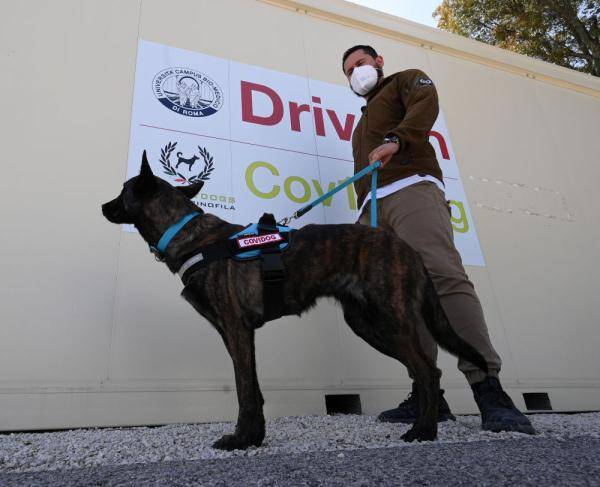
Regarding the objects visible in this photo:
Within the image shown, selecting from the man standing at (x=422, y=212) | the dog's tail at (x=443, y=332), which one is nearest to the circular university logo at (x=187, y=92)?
the man standing at (x=422, y=212)

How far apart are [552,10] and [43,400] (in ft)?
32.3

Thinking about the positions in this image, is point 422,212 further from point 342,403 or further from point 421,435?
point 342,403

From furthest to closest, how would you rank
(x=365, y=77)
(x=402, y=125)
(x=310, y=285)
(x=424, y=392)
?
(x=365, y=77) → (x=402, y=125) → (x=310, y=285) → (x=424, y=392)

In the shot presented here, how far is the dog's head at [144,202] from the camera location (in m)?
1.69

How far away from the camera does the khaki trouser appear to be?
178cm

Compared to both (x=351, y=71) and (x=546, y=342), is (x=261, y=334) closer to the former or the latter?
(x=351, y=71)

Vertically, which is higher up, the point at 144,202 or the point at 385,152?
the point at 385,152

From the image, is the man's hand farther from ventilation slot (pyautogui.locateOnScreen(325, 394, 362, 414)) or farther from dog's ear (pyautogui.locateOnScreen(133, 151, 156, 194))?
ventilation slot (pyautogui.locateOnScreen(325, 394, 362, 414))

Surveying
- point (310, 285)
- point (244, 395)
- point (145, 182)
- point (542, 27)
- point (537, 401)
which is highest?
point (542, 27)

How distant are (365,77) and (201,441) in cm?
206

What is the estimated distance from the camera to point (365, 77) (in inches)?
94.0

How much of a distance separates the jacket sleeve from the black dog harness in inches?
32.1

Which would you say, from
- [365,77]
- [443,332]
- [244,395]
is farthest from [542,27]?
[244,395]

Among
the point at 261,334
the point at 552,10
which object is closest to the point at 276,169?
the point at 261,334
